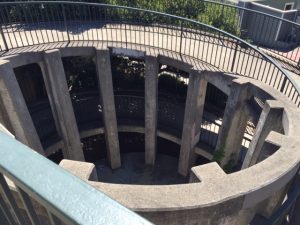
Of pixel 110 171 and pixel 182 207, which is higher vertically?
pixel 182 207

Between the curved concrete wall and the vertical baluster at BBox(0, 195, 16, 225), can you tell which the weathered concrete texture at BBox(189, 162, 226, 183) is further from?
the vertical baluster at BBox(0, 195, 16, 225)

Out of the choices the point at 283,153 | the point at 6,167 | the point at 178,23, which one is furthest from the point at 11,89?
the point at 6,167

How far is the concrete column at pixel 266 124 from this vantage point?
9.12m

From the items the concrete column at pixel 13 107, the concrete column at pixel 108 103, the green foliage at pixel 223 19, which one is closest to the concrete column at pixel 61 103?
the concrete column at pixel 13 107

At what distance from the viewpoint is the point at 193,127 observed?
13.9 m

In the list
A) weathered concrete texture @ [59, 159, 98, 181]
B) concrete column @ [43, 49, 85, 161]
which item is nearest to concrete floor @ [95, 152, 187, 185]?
concrete column @ [43, 49, 85, 161]

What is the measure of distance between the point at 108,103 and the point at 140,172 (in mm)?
5052

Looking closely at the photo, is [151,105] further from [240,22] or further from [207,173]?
[207,173]

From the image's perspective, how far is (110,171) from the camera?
1731cm

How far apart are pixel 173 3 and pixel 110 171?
421 inches

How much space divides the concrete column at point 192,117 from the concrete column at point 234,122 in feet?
4.91

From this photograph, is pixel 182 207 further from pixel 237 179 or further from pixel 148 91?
pixel 148 91

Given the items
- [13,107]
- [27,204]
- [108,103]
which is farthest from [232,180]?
[13,107]

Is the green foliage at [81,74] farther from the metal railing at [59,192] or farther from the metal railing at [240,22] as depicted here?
the metal railing at [59,192]
